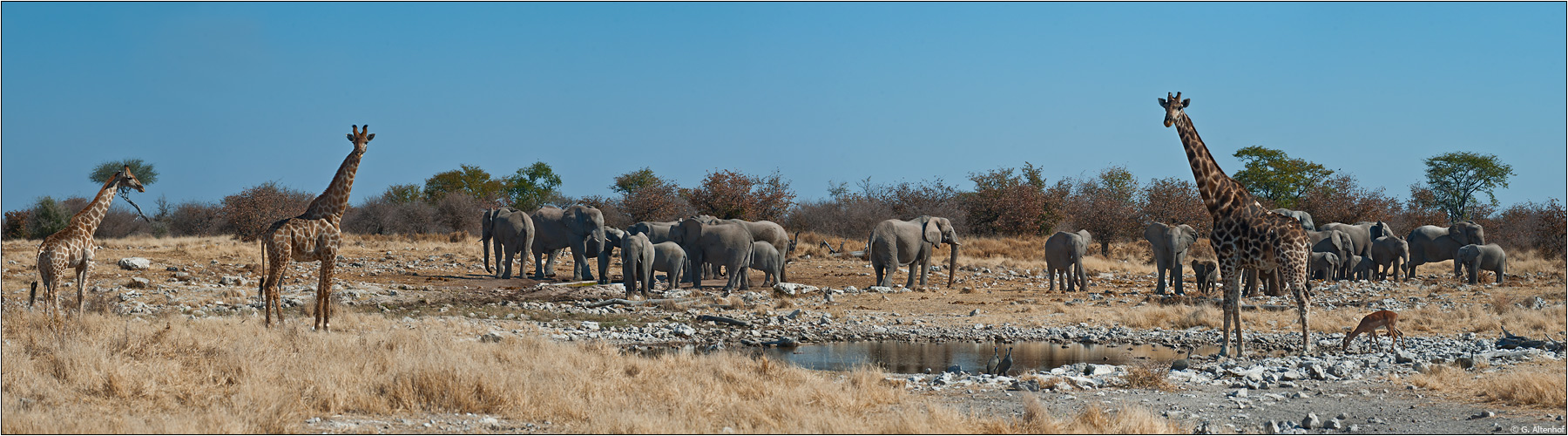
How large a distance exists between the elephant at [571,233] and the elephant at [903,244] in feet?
18.9

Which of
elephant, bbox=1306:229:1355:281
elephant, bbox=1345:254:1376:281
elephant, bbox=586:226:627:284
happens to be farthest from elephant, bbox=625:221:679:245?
elephant, bbox=1345:254:1376:281

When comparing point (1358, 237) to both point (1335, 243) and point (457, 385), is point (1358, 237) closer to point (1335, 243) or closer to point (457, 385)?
point (1335, 243)

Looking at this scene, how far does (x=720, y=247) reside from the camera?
22.8 metres

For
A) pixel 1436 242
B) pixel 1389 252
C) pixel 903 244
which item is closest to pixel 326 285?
pixel 903 244

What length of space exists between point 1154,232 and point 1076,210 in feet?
92.0

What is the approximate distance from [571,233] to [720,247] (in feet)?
12.3

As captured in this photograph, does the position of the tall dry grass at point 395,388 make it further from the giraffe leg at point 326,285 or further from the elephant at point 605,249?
the elephant at point 605,249

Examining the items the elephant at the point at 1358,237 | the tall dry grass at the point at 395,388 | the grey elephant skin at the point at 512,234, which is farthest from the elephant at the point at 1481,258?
the tall dry grass at the point at 395,388

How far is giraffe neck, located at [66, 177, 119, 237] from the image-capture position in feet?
41.5

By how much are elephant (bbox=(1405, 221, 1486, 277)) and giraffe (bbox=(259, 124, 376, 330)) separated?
2749 cm

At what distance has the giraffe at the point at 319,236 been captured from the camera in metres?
12.2

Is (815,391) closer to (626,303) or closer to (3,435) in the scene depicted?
(3,435)

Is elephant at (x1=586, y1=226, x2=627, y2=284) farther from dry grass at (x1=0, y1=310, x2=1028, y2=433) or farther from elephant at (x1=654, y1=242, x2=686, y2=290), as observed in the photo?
dry grass at (x1=0, y1=310, x2=1028, y2=433)

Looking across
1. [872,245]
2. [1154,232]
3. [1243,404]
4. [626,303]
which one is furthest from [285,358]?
[1154,232]
